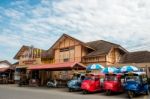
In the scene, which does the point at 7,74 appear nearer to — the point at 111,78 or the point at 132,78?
the point at 111,78

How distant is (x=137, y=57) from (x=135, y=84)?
13.1 m

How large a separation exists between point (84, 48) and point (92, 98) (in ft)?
55.5

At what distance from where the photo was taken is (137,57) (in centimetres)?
3170

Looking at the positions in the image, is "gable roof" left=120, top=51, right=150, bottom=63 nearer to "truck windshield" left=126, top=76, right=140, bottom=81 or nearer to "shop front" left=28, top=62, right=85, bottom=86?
"shop front" left=28, top=62, right=85, bottom=86

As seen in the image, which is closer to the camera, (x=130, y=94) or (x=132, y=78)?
(x=130, y=94)

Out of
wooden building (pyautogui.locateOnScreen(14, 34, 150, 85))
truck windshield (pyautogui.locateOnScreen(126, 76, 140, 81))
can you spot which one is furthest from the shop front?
truck windshield (pyautogui.locateOnScreen(126, 76, 140, 81))

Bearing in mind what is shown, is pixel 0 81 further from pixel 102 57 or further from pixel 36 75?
pixel 102 57

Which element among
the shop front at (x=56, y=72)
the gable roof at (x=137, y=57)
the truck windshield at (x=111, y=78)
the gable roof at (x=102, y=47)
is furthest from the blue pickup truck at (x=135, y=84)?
the gable roof at (x=102, y=47)

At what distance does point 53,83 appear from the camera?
109 feet

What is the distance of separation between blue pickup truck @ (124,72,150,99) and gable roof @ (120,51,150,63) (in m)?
9.79

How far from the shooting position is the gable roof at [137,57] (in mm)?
30114

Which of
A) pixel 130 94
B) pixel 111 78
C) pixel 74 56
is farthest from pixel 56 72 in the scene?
pixel 130 94

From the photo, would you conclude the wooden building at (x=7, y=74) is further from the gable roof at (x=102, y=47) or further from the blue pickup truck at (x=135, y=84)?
the blue pickup truck at (x=135, y=84)

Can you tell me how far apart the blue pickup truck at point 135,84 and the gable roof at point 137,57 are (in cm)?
979
